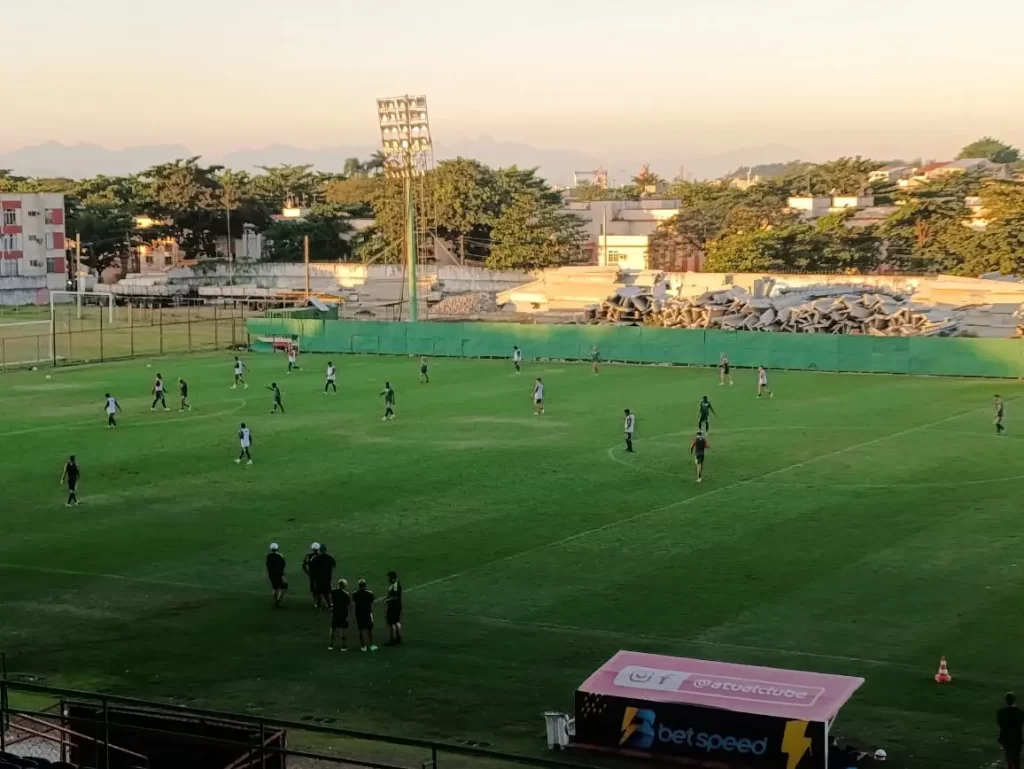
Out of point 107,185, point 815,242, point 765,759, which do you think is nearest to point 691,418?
point 765,759

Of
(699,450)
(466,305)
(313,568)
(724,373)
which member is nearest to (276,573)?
(313,568)

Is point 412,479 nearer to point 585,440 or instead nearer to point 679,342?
point 585,440

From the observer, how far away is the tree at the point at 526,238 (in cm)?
12538

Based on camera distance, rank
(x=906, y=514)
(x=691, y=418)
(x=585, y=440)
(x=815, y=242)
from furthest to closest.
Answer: (x=815, y=242), (x=691, y=418), (x=585, y=440), (x=906, y=514)

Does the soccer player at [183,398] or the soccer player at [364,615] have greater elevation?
the soccer player at [183,398]

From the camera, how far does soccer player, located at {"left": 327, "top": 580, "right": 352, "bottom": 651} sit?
21.7 meters

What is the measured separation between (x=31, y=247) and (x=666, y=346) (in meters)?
68.0

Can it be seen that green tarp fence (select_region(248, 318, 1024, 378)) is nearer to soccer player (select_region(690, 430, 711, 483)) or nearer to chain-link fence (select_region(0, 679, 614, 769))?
soccer player (select_region(690, 430, 711, 483))

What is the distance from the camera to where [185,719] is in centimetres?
1506

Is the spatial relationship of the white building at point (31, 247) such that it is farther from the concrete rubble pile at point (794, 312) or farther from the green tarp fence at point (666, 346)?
the concrete rubble pile at point (794, 312)

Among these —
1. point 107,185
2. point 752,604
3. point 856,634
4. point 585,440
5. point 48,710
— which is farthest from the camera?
point 107,185

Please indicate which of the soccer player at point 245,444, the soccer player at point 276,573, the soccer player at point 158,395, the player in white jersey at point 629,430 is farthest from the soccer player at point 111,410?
the soccer player at point 276,573

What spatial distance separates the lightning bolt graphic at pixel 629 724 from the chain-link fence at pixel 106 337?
5521 centimetres

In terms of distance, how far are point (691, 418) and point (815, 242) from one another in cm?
6697
